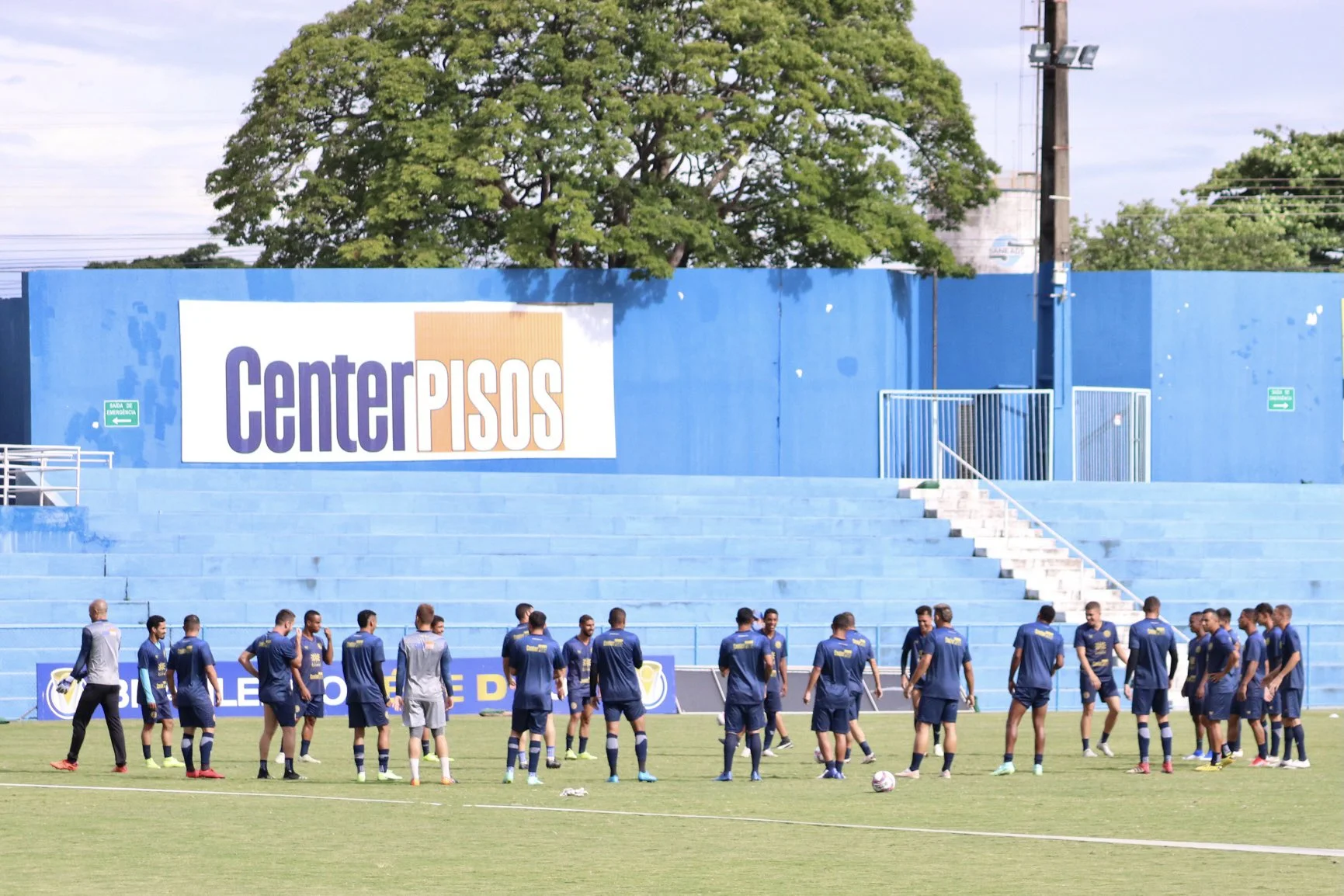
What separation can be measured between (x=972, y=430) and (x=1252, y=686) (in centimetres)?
1786

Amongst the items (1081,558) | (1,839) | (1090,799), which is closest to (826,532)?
(1081,558)

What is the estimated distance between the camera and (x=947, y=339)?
42031 millimetres

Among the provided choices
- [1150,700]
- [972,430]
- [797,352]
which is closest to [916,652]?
[1150,700]

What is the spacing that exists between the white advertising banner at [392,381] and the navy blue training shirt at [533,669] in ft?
61.5

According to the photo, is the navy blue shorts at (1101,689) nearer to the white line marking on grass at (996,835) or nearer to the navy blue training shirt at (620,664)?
the navy blue training shirt at (620,664)

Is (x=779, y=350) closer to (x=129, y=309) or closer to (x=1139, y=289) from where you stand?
(x=1139, y=289)

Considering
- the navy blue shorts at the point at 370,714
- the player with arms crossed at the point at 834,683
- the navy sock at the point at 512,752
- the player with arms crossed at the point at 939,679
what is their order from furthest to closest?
the player with arms crossed at the point at 939,679
the navy blue shorts at the point at 370,714
the player with arms crossed at the point at 834,683
the navy sock at the point at 512,752

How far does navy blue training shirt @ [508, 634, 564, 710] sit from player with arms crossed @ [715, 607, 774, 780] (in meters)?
1.78

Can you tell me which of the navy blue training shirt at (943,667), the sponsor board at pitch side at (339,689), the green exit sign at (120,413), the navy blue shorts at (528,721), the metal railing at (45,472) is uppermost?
the green exit sign at (120,413)

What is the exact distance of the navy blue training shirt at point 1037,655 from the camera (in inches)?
778

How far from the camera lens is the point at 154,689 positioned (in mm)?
20359

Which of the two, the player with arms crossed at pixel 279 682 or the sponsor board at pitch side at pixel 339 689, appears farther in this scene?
the sponsor board at pitch side at pixel 339 689

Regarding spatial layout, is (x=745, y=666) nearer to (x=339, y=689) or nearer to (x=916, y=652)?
(x=916, y=652)

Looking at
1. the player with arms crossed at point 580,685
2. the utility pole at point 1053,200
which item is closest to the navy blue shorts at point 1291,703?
the player with arms crossed at point 580,685
